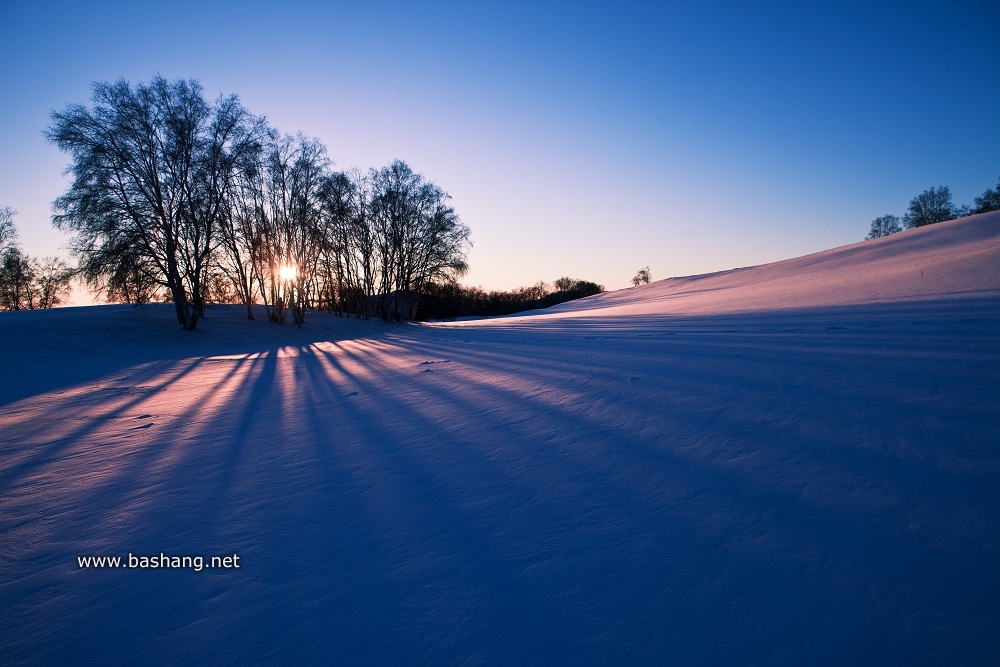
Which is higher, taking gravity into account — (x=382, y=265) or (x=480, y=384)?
(x=382, y=265)

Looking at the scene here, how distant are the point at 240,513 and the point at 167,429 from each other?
320 centimetres

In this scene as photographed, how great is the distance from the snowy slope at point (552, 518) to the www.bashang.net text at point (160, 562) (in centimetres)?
6

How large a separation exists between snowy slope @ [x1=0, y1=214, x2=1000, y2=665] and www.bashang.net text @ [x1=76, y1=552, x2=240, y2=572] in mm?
60

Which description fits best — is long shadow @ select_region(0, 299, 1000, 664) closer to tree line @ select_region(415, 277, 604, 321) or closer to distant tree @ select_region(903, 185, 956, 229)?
tree line @ select_region(415, 277, 604, 321)

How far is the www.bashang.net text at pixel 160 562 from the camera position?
267 cm

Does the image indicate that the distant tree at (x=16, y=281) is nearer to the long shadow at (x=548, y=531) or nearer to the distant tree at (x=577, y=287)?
the long shadow at (x=548, y=531)

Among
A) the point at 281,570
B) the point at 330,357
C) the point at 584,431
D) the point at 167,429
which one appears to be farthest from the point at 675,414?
the point at 330,357

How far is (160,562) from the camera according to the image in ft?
8.95

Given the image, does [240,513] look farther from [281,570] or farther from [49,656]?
[49,656]

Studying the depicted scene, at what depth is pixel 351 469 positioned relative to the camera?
389 cm

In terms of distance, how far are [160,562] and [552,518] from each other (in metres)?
2.60

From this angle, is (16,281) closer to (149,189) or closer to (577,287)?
(149,189)

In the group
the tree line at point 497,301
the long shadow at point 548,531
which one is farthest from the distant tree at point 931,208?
the long shadow at point 548,531

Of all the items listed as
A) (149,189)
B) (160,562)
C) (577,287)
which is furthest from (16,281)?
(577,287)
